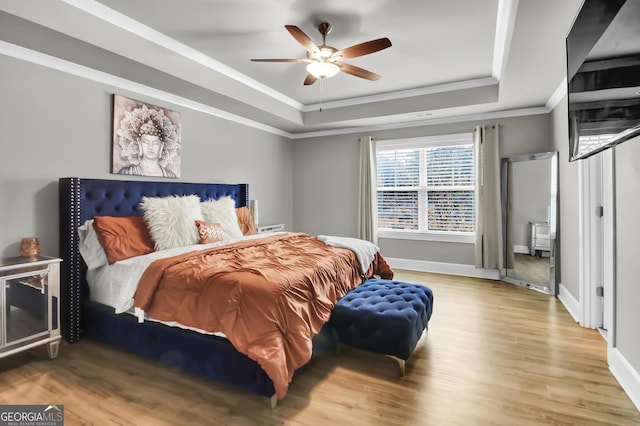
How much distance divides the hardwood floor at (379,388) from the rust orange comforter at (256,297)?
0.33 meters

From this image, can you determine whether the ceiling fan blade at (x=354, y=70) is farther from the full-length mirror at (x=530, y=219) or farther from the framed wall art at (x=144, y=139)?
the full-length mirror at (x=530, y=219)

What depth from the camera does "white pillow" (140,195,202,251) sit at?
312 cm

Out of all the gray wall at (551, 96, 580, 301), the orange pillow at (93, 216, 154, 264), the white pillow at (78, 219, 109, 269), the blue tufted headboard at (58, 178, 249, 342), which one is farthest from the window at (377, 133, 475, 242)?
the white pillow at (78, 219, 109, 269)

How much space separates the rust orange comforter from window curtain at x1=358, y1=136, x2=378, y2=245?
9.11ft

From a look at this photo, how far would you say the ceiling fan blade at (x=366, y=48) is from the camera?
250 centimetres

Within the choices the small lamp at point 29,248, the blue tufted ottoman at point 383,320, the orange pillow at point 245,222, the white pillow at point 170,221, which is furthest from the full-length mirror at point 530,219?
the small lamp at point 29,248

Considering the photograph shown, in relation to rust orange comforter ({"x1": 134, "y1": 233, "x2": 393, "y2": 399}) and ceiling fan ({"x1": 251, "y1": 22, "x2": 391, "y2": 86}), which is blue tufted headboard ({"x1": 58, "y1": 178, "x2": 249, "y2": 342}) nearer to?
rust orange comforter ({"x1": 134, "y1": 233, "x2": 393, "y2": 399})

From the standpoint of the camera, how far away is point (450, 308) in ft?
11.9

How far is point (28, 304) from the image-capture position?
8.07ft

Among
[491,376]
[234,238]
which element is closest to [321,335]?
[491,376]

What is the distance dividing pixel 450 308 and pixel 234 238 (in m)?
2.52
